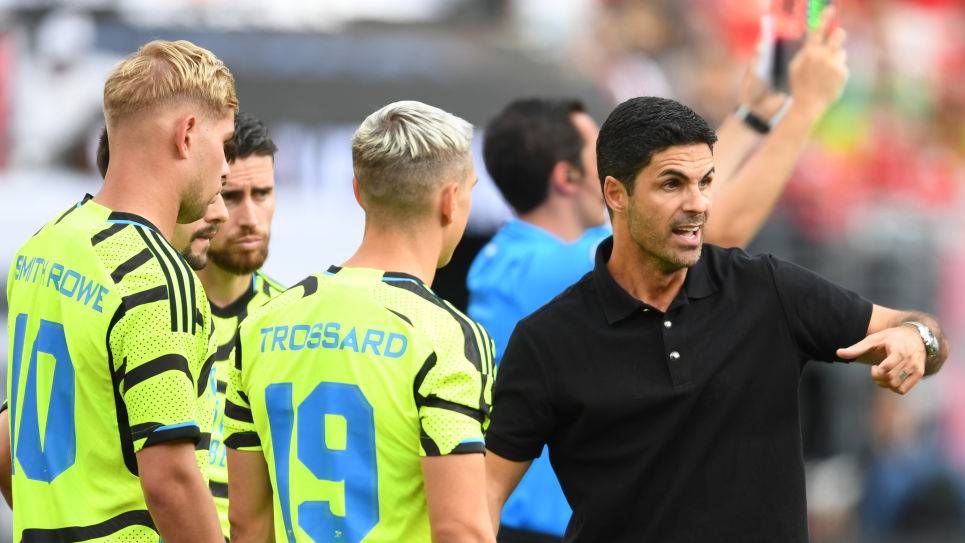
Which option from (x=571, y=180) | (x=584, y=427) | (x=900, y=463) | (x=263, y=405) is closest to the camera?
(x=263, y=405)

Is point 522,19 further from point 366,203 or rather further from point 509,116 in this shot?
point 366,203

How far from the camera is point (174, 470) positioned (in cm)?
338

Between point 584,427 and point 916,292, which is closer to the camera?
point 584,427

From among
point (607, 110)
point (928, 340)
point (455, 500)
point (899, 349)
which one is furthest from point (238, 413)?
point (607, 110)

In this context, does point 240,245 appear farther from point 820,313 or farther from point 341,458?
point 820,313

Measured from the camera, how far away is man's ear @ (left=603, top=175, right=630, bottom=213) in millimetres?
4109

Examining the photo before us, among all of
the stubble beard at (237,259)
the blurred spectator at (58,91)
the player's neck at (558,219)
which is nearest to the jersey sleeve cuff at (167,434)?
the stubble beard at (237,259)

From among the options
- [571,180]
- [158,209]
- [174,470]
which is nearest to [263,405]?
[174,470]

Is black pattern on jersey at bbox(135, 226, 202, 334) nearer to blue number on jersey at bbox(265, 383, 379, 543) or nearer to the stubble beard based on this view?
blue number on jersey at bbox(265, 383, 379, 543)

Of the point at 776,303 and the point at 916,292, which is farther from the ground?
the point at 776,303

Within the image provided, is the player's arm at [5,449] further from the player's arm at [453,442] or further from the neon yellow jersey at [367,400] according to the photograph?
the player's arm at [453,442]

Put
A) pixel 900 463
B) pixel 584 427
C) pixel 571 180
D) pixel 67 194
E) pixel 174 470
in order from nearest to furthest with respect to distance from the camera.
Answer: pixel 174 470, pixel 584 427, pixel 571 180, pixel 67 194, pixel 900 463

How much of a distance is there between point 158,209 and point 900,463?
9.80 m

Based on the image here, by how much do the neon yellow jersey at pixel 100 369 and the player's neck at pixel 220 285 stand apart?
1.40m
